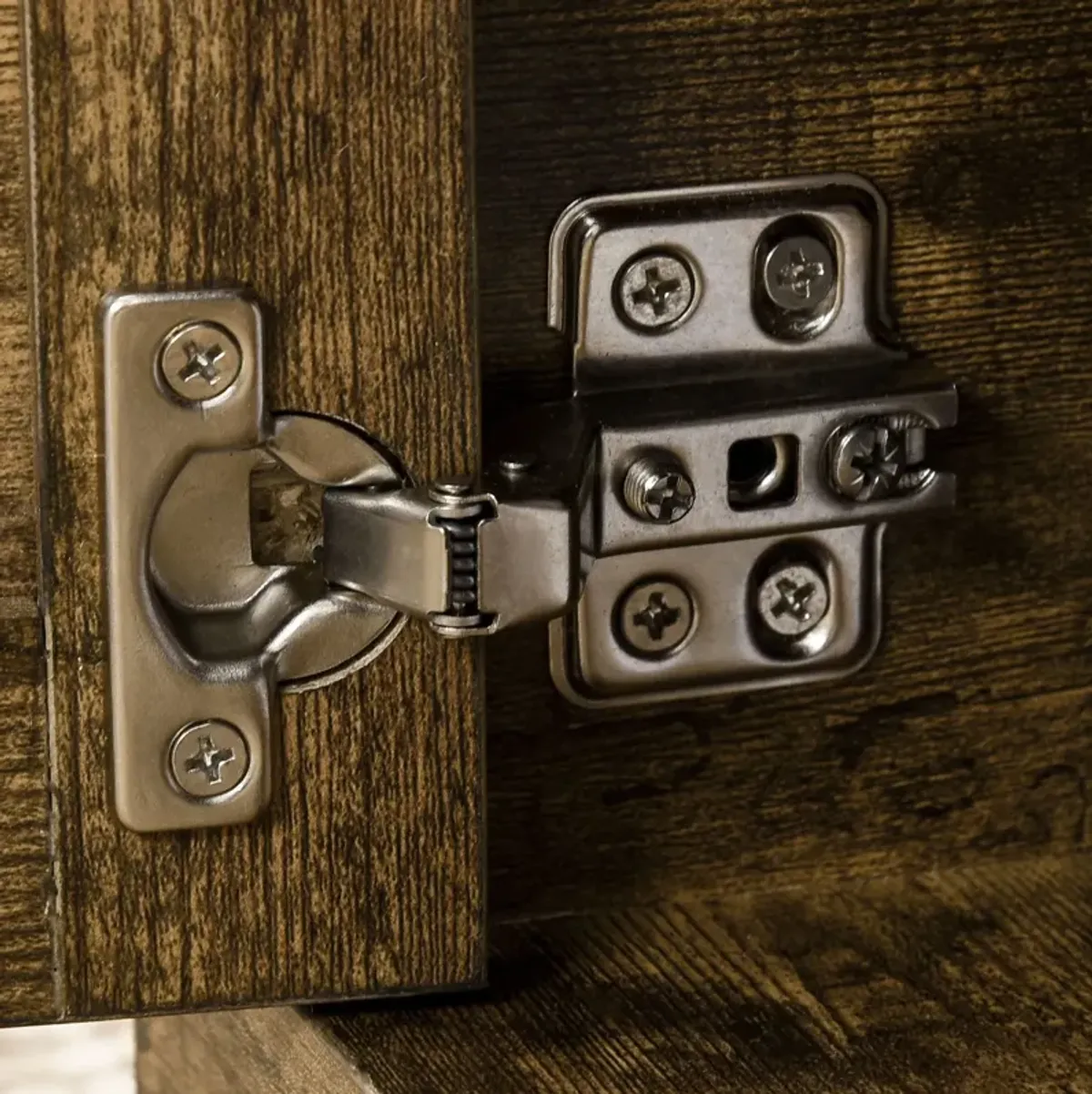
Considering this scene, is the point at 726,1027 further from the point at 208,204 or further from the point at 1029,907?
the point at 208,204

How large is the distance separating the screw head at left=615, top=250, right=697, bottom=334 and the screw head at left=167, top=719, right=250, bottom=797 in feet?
0.67

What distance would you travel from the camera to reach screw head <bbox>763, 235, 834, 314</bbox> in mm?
822

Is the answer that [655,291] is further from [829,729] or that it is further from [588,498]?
[829,729]

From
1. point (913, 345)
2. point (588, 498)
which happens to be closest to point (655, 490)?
point (588, 498)

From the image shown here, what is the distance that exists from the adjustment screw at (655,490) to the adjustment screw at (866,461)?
62mm

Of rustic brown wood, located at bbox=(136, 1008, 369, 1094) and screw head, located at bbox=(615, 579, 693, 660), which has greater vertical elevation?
screw head, located at bbox=(615, 579, 693, 660)

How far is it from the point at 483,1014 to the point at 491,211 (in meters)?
0.27

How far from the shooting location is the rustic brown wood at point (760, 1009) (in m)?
0.78

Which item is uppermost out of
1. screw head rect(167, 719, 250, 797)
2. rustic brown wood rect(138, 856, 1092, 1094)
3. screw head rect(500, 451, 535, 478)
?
screw head rect(500, 451, 535, 478)

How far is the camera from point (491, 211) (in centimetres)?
79

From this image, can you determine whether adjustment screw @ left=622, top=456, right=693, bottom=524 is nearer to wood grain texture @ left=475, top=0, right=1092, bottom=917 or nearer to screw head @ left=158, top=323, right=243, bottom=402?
wood grain texture @ left=475, top=0, right=1092, bottom=917

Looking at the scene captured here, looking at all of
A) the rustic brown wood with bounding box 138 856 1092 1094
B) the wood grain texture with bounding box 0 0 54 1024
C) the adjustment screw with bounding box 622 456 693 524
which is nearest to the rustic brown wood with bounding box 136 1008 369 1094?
the rustic brown wood with bounding box 138 856 1092 1094

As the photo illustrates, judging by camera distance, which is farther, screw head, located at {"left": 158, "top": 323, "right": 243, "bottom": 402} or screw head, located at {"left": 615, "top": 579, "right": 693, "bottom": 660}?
screw head, located at {"left": 615, "top": 579, "right": 693, "bottom": 660}

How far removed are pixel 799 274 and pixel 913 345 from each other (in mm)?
54
